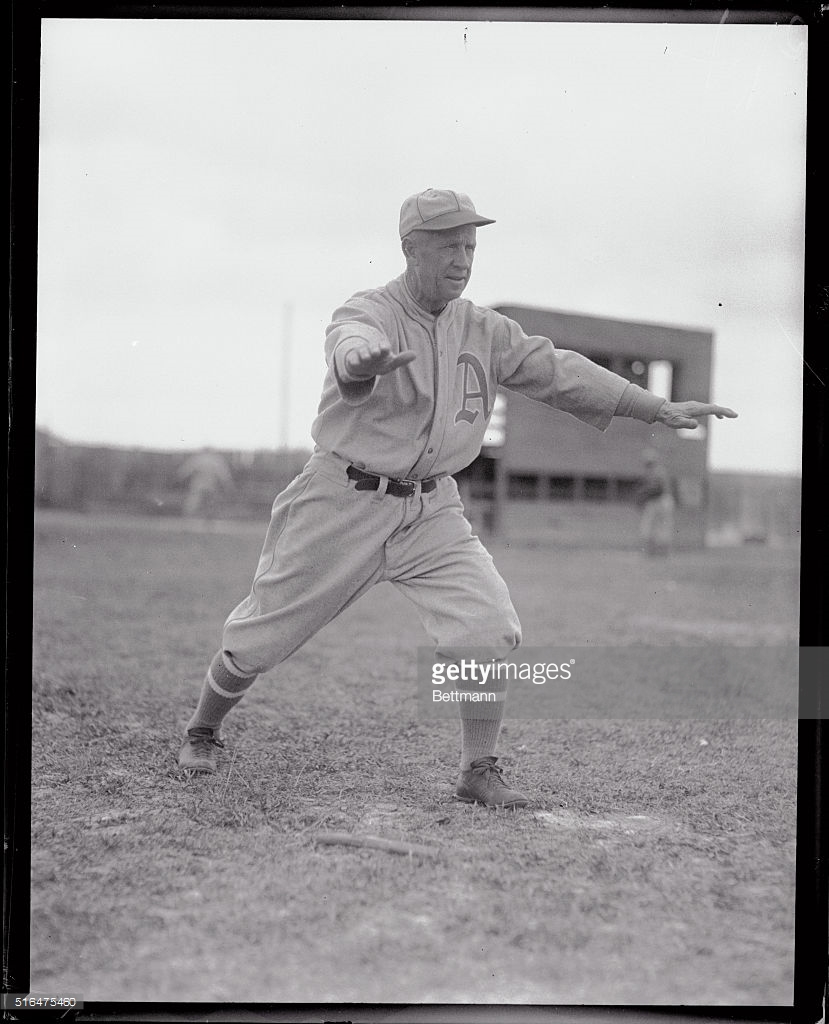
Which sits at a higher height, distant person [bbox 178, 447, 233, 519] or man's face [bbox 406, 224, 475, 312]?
man's face [bbox 406, 224, 475, 312]

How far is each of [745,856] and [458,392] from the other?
123 centimetres

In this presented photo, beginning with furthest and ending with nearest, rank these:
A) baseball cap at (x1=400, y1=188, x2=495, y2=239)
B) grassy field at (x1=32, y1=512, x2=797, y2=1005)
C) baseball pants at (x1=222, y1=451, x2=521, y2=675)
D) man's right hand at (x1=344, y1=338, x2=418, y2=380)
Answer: baseball pants at (x1=222, y1=451, x2=521, y2=675) → baseball cap at (x1=400, y1=188, x2=495, y2=239) → man's right hand at (x1=344, y1=338, x2=418, y2=380) → grassy field at (x1=32, y1=512, x2=797, y2=1005)

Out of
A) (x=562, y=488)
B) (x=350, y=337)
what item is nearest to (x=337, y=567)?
(x=350, y=337)

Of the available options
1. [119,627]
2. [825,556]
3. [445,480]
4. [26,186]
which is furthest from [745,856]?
[119,627]

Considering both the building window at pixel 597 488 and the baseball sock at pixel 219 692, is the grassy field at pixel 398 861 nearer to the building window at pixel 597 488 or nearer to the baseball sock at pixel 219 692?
the baseball sock at pixel 219 692

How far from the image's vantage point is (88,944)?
1.86 metres

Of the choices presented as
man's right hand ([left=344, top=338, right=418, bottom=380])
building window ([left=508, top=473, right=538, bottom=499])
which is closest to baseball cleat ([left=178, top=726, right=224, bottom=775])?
man's right hand ([left=344, top=338, right=418, bottom=380])

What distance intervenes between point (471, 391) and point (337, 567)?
548 millimetres

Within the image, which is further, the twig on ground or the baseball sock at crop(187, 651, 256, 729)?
the baseball sock at crop(187, 651, 256, 729)

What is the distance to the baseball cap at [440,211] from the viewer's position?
2268mm

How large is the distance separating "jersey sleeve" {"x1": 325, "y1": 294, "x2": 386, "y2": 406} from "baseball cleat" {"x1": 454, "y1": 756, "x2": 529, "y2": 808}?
0.92m

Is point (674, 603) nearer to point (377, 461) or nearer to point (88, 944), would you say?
point (377, 461)

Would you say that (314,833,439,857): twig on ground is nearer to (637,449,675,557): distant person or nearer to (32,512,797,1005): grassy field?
(32,512,797,1005): grassy field

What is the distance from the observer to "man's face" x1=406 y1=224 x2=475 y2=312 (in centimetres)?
231
